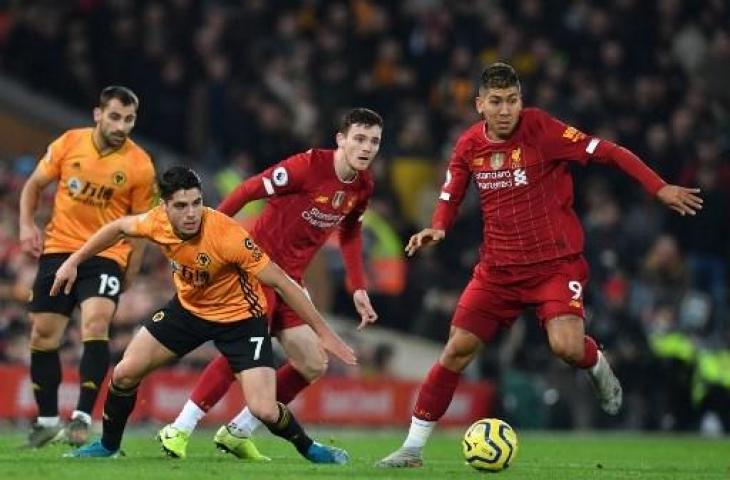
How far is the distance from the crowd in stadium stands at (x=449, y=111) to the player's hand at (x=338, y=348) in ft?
30.7

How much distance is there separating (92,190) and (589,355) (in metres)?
3.68

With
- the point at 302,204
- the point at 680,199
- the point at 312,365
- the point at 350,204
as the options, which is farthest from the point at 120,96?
the point at 680,199

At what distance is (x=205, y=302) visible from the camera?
11.6 metres

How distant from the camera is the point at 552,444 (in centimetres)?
1681

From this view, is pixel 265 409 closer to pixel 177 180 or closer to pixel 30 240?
pixel 177 180

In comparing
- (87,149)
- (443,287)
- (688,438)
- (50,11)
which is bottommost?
(688,438)

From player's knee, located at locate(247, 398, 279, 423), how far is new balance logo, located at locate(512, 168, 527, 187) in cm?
203

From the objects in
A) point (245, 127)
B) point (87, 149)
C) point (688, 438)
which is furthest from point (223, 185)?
point (87, 149)

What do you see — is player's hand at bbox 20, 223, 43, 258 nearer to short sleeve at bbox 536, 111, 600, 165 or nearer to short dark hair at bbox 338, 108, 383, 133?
short dark hair at bbox 338, 108, 383, 133

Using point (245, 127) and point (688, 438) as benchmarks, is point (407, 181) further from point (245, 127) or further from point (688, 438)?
point (688, 438)

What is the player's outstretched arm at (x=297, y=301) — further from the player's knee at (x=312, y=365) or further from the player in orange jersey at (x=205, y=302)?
the player's knee at (x=312, y=365)

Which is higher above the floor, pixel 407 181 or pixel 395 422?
pixel 407 181

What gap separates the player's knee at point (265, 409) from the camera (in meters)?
11.4

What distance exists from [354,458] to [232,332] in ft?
6.04
